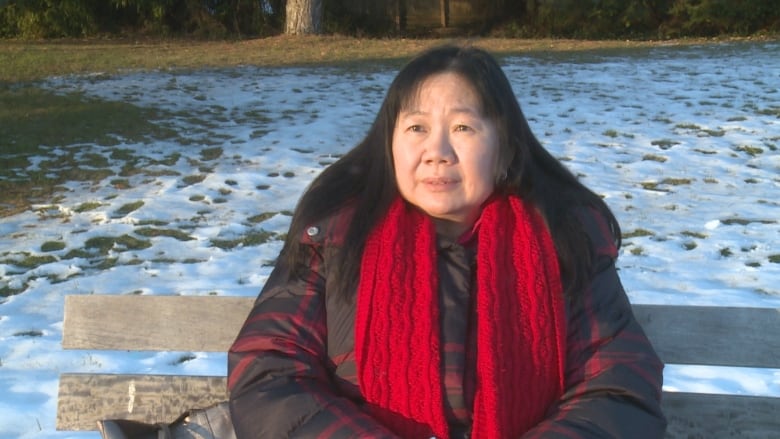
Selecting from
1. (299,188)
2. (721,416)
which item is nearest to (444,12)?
(299,188)

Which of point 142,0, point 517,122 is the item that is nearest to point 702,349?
point 517,122

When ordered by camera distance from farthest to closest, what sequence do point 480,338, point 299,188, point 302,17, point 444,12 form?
point 444,12
point 302,17
point 299,188
point 480,338

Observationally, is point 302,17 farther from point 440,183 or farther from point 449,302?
point 449,302

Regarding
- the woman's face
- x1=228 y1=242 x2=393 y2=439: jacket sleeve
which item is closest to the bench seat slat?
x1=228 y1=242 x2=393 y2=439: jacket sleeve

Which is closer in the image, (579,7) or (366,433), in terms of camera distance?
(366,433)

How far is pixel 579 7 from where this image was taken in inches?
910

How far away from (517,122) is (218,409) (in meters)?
1.11

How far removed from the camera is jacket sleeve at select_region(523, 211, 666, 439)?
2.30 m

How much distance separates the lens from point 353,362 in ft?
8.02

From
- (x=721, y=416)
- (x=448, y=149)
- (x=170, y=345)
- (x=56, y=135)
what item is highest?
(x=448, y=149)

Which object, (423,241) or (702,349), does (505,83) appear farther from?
(702,349)

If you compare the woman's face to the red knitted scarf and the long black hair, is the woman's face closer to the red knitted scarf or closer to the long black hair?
the long black hair

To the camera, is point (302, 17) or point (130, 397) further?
point (302, 17)

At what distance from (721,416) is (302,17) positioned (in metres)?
17.0
